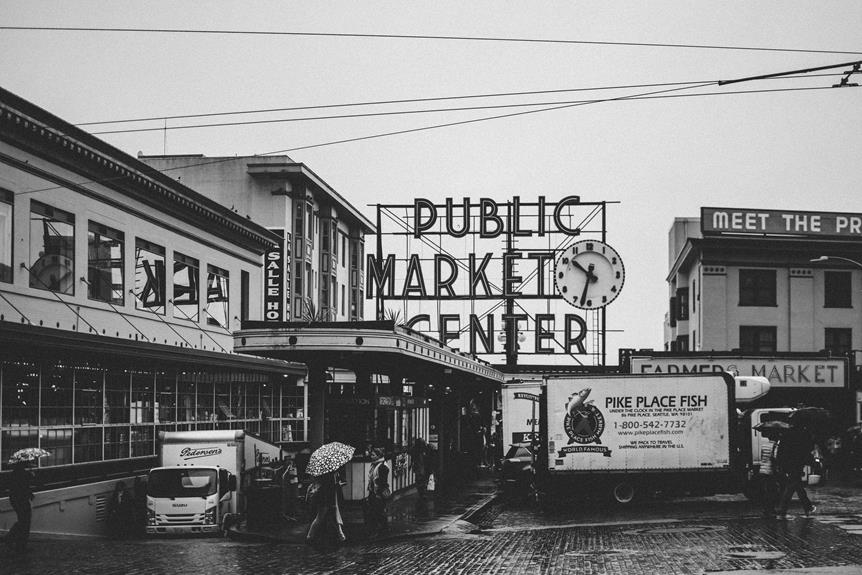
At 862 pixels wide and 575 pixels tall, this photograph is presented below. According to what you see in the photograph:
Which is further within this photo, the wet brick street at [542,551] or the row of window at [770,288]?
the row of window at [770,288]

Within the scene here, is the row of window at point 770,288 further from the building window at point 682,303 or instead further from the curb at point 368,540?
the curb at point 368,540

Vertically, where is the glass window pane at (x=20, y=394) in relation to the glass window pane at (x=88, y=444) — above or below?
above

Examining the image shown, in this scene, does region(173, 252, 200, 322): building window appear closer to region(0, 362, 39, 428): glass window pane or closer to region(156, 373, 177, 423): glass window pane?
region(156, 373, 177, 423): glass window pane

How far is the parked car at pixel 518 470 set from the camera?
33.2m

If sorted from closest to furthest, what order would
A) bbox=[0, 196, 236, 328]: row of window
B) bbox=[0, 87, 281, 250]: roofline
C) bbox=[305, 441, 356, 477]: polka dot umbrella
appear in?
bbox=[305, 441, 356, 477]: polka dot umbrella < bbox=[0, 87, 281, 250]: roofline < bbox=[0, 196, 236, 328]: row of window

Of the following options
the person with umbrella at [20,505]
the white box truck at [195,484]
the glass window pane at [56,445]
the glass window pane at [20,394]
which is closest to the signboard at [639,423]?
the white box truck at [195,484]

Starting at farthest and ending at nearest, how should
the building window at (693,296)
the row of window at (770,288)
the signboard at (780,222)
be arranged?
the building window at (693,296) < the signboard at (780,222) < the row of window at (770,288)

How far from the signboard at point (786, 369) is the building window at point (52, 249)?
2857cm

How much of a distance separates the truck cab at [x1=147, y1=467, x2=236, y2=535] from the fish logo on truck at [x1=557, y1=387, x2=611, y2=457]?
374 inches

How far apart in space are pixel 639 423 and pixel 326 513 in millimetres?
11070

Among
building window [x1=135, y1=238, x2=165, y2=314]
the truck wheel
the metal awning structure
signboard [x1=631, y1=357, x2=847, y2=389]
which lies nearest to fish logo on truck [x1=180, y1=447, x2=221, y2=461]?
the metal awning structure

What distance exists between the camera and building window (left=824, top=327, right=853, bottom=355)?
193 feet

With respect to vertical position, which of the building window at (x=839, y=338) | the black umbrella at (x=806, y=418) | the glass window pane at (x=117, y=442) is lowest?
the glass window pane at (x=117, y=442)

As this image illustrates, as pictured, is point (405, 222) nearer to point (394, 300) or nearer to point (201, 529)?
point (394, 300)
